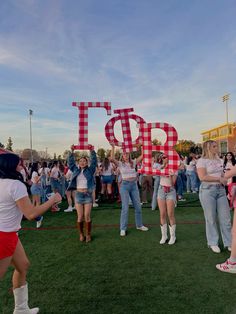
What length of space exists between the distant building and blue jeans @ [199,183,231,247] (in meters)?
42.3

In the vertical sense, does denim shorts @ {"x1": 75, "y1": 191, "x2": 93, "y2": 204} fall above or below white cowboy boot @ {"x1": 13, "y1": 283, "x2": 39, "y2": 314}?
above

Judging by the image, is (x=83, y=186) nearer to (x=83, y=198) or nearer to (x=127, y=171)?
(x=83, y=198)

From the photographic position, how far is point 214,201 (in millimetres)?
5258

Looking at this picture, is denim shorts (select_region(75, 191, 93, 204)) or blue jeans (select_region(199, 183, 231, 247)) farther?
denim shorts (select_region(75, 191, 93, 204))

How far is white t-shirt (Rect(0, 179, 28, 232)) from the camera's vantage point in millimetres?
2643

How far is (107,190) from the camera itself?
A: 494 inches

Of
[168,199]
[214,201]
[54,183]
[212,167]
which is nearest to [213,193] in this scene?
[214,201]

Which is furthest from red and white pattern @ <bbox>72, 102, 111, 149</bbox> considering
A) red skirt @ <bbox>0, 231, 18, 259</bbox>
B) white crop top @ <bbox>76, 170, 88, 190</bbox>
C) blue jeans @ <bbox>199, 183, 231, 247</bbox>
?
red skirt @ <bbox>0, 231, 18, 259</bbox>

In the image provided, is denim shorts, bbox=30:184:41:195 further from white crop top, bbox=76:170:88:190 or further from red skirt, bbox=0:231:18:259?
red skirt, bbox=0:231:18:259

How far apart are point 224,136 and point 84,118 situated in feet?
168

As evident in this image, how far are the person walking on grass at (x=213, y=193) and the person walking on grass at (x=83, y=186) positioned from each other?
92.0 inches

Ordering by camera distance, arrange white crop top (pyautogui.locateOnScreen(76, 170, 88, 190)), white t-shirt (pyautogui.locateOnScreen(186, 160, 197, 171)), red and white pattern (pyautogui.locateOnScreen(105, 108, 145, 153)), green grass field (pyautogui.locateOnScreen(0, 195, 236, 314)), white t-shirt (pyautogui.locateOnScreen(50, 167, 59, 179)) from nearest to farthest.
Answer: green grass field (pyautogui.locateOnScreen(0, 195, 236, 314)) < red and white pattern (pyautogui.locateOnScreen(105, 108, 145, 153)) < white crop top (pyautogui.locateOnScreen(76, 170, 88, 190)) < white t-shirt (pyautogui.locateOnScreen(50, 167, 59, 179)) < white t-shirt (pyautogui.locateOnScreen(186, 160, 197, 171))

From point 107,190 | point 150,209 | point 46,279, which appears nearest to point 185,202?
point 150,209

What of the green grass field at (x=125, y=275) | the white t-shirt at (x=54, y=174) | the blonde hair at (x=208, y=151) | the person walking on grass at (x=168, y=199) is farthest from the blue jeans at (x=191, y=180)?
the blonde hair at (x=208, y=151)
